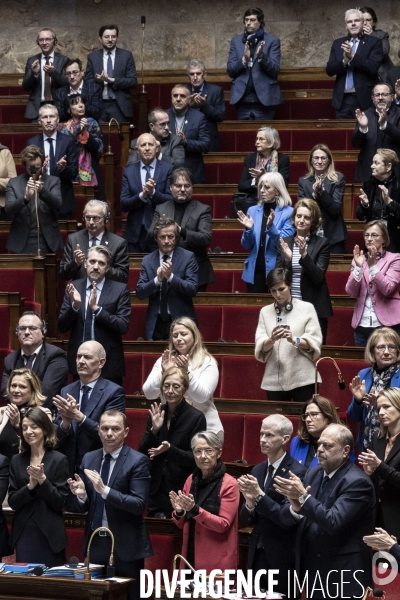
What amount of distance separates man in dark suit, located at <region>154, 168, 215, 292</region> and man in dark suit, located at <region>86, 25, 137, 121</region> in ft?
5.09

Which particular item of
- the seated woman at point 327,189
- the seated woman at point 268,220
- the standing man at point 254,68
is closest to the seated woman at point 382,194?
the seated woman at point 327,189

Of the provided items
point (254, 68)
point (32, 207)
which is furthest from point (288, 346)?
point (254, 68)

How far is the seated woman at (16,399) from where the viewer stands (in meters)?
3.83

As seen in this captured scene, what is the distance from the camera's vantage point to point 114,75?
6309 mm

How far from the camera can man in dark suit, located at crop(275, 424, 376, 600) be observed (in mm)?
3180

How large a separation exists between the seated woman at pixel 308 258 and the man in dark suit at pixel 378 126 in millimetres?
973

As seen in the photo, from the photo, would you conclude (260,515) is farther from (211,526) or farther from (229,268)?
(229,268)

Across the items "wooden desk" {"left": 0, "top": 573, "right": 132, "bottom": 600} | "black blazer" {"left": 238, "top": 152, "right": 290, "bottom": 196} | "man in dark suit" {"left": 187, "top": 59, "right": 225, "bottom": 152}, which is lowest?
"wooden desk" {"left": 0, "top": 573, "right": 132, "bottom": 600}

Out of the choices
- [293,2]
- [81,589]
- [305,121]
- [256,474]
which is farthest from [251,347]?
[293,2]

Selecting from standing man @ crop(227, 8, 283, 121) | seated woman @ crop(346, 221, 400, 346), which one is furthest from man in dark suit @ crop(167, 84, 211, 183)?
seated woman @ crop(346, 221, 400, 346)

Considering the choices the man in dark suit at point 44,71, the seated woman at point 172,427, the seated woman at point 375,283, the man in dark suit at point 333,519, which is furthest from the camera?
the man in dark suit at point 44,71

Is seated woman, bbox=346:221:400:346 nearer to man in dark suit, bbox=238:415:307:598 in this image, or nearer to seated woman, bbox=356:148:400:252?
seated woman, bbox=356:148:400:252

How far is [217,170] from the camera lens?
6145 millimetres

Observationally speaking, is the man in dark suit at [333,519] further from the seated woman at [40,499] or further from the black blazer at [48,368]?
the black blazer at [48,368]
